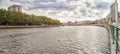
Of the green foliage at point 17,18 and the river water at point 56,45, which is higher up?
the green foliage at point 17,18

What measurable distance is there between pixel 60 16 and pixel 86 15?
1687mm

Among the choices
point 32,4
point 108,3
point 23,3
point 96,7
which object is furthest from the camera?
point 23,3

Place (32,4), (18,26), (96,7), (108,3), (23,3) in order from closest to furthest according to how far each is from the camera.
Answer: (108,3) < (96,7) < (32,4) < (23,3) < (18,26)

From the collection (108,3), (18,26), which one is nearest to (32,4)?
(108,3)

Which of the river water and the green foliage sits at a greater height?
A: the green foliage

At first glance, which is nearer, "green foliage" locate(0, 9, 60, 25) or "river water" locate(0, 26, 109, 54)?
"river water" locate(0, 26, 109, 54)

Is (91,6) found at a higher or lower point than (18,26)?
higher

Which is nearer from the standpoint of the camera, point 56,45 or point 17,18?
point 56,45

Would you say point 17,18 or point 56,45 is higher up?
point 17,18

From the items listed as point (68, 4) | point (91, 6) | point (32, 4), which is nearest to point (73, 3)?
point (68, 4)

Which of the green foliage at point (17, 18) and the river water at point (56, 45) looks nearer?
the river water at point (56, 45)

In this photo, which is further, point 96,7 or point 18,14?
point 18,14

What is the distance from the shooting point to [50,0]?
1559 centimetres

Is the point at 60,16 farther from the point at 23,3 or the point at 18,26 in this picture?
the point at 18,26
